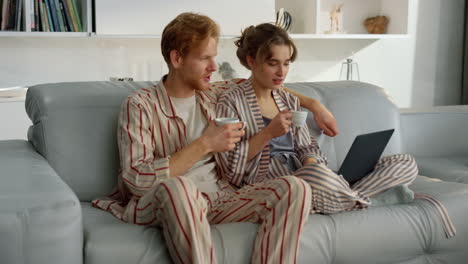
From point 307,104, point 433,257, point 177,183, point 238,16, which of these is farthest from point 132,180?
point 238,16

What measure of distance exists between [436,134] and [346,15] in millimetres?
1629

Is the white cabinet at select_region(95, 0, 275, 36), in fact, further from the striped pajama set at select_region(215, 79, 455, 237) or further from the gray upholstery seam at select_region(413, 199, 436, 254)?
the gray upholstery seam at select_region(413, 199, 436, 254)

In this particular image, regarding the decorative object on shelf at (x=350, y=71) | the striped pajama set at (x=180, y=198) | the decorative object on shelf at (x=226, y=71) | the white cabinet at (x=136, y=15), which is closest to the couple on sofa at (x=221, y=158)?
the striped pajama set at (x=180, y=198)

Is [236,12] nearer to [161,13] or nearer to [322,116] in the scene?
[161,13]

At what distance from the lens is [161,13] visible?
357cm

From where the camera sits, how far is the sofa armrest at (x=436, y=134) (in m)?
2.87

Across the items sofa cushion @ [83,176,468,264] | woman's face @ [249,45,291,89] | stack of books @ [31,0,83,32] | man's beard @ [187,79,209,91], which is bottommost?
sofa cushion @ [83,176,468,264]

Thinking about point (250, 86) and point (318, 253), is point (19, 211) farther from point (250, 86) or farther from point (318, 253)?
point (250, 86)

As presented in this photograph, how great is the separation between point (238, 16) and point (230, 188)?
5.90 feet

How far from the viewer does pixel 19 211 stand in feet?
4.82

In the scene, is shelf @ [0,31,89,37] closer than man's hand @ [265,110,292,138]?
No

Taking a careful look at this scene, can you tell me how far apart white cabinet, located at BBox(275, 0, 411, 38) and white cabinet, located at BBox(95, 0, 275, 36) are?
0.32m

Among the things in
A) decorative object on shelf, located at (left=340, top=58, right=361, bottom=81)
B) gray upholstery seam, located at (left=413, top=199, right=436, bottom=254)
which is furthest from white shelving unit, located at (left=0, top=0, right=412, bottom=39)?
gray upholstery seam, located at (left=413, top=199, right=436, bottom=254)

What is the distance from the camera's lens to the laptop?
2127 mm
